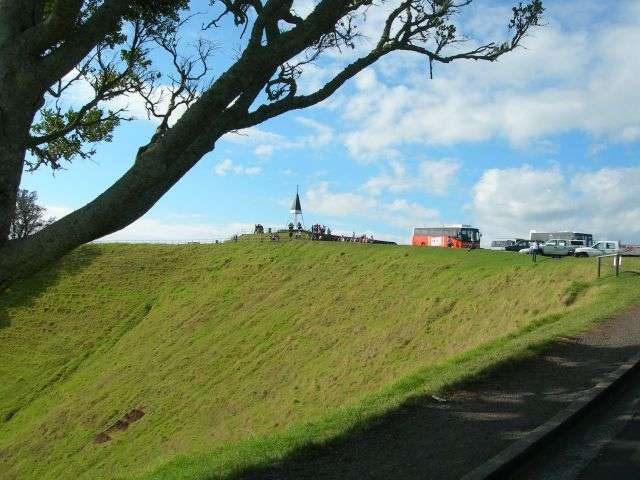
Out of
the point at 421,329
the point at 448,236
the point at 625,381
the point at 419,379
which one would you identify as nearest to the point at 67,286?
the point at 421,329

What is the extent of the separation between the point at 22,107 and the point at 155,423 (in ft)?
62.9

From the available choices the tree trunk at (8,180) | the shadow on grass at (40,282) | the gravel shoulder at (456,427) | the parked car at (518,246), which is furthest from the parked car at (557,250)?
the tree trunk at (8,180)

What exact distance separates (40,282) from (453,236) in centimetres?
3733

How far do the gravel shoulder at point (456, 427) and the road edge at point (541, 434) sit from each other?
21cm

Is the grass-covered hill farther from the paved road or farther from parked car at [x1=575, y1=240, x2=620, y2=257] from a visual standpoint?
parked car at [x1=575, y1=240, x2=620, y2=257]

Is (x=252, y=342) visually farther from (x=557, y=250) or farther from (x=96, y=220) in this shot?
(x=557, y=250)

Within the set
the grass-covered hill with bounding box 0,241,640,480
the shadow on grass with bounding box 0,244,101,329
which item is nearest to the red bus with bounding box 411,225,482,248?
the grass-covered hill with bounding box 0,241,640,480

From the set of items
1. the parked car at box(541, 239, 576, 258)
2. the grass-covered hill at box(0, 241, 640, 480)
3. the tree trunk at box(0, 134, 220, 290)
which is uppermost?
the parked car at box(541, 239, 576, 258)

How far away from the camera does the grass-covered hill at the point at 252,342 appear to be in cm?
1973

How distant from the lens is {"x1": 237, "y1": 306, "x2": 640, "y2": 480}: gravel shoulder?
6.04 metres

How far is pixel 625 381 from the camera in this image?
346 inches

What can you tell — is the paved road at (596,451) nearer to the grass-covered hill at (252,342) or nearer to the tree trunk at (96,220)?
the grass-covered hill at (252,342)

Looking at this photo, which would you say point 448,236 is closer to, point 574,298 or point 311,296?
point 311,296

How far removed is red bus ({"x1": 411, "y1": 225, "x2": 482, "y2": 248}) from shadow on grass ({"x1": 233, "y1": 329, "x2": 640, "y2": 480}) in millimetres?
50096
